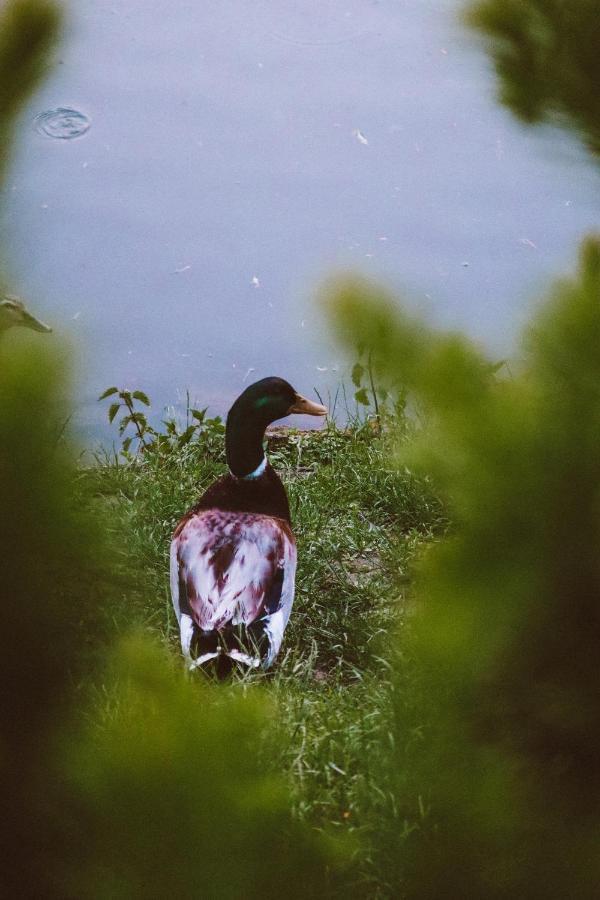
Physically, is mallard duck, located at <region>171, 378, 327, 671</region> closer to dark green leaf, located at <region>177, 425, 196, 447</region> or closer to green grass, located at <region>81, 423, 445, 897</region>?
green grass, located at <region>81, 423, 445, 897</region>

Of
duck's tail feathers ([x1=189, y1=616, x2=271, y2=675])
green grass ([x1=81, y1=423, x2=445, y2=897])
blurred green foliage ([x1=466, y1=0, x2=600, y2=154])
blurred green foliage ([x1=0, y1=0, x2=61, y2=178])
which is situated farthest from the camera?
duck's tail feathers ([x1=189, y1=616, x2=271, y2=675])

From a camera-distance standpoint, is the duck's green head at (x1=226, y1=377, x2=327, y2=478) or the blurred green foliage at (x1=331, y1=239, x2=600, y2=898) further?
the duck's green head at (x1=226, y1=377, x2=327, y2=478)

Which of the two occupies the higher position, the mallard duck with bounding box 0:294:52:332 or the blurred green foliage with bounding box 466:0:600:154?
the blurred green foliage with bounding box 466:0:600:154

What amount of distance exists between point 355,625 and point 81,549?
2.42m

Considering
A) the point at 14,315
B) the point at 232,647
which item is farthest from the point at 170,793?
the point at 232,647

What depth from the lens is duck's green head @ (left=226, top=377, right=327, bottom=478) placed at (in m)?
2.80

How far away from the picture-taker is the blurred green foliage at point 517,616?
15.9 inches

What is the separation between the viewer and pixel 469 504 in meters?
0.41

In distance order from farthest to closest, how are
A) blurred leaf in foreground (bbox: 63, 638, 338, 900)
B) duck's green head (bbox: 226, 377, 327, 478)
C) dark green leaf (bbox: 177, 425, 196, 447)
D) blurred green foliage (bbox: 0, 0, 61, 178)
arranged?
1. dark green leaf (bbox: 177, 425, 196, 447)
2. duck's green head (bbox: 226, 377, 327, 478)
3. blurred green foliage (bbox: 0, 0, 61, 178)
4. blurred leaf in foreground (bbox: 63, 638, 338, 900)

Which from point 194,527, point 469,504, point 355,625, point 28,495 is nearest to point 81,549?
point 28,495

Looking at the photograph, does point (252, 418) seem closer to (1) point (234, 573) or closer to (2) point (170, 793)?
(1) point (234, 573)

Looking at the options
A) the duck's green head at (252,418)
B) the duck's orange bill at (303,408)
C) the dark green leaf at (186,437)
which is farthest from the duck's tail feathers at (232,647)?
the dark green leaf at (186,437)

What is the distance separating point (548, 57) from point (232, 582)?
178cm

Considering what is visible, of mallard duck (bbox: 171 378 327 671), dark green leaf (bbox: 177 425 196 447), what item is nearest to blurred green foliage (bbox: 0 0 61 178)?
mallard duck (bbox: 171 378 327 671)
